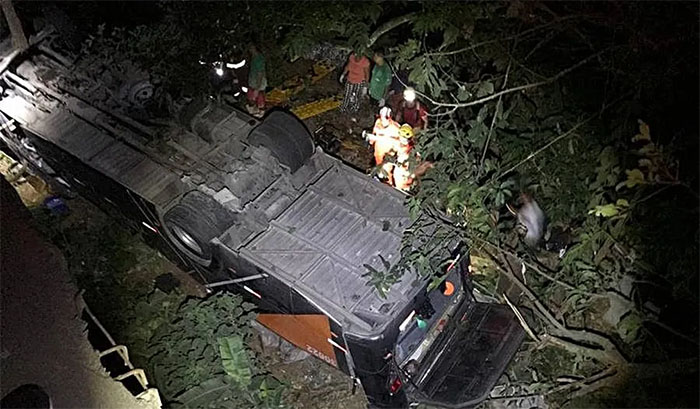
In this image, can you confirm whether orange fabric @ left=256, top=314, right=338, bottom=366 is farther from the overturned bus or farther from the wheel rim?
the wheel rim

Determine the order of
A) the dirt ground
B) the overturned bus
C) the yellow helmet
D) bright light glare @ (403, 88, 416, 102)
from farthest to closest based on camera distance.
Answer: the yellow helmet, bright light glare @ (403, 88, 416, 102), the overturned bus, the dirt ground

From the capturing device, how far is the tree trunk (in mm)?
7723

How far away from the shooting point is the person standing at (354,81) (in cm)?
895

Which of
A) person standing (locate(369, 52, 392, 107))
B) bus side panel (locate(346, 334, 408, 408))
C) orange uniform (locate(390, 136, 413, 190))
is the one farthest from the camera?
person standing (locate(369, 52, 392, 107))

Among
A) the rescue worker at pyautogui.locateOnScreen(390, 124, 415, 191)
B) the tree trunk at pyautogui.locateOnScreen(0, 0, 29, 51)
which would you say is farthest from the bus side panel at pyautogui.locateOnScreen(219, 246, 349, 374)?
the tree trunk at pyautogui.locateOnScreen(0, 0, 29, 51)

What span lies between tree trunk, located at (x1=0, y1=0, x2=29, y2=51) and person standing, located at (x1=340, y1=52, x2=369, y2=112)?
417cm

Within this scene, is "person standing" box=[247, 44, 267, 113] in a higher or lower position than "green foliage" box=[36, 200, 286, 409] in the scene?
higher

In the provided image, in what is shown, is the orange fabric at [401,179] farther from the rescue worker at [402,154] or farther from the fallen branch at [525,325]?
the fallen branch at [525,325]

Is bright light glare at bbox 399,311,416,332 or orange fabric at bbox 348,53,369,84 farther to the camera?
orange fabric at bbox 348,53,369,84

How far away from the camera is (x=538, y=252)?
7414mm

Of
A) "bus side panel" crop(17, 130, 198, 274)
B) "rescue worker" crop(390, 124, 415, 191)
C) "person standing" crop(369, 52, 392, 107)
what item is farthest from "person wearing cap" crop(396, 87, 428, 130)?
"bus side panel" crop(17, 130, 198, 274)

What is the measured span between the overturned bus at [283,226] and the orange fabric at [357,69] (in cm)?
217

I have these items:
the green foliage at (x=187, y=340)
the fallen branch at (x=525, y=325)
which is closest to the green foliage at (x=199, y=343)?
the green foliage at (x=187, y=340)

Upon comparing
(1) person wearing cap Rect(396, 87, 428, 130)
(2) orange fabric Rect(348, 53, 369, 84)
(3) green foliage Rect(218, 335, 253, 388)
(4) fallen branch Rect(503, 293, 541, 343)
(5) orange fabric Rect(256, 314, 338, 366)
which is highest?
(2) orange fabric Rect(348, 53, 369, 84)
